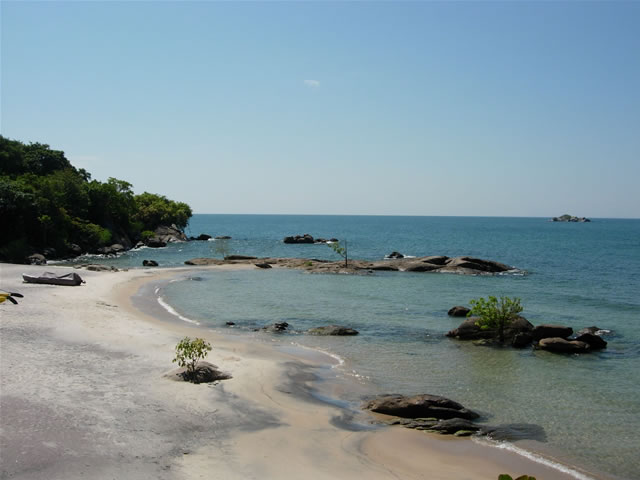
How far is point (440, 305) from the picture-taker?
4109 centimetres

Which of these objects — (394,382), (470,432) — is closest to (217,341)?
(394,382)

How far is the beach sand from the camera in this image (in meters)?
12.0

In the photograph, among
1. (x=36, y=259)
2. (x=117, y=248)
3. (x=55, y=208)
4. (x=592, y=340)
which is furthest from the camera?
(x=117, y=248)

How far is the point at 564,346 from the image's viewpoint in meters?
26.9

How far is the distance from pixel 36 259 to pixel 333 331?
154 feet

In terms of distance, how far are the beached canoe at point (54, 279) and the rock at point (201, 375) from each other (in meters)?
25.7

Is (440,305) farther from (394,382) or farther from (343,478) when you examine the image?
(343,478)

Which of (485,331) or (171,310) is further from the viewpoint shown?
(171,310)

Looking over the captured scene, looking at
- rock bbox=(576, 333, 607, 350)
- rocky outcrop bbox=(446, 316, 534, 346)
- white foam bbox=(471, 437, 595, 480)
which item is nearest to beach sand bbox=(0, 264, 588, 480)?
white foam bbox=(471, 437, 595, 480)

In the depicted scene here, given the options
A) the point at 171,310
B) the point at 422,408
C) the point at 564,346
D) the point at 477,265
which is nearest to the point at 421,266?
the point at 477,265

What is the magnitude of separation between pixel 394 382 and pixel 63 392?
12114 mm

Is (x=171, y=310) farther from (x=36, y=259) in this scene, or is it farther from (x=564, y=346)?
(x=36, y=259)

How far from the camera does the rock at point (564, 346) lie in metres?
26.9

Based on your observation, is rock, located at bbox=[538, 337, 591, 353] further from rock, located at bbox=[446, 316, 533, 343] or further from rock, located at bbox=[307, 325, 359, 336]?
rock, located at bbox=[307, 325, 359, 336]
